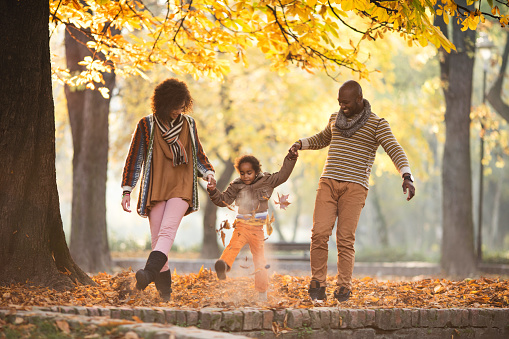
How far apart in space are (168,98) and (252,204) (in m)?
1.35

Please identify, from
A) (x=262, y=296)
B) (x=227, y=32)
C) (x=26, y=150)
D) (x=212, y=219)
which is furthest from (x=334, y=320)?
(x=212, y=219)

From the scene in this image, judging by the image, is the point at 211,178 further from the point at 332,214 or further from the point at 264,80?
the point at 264,80

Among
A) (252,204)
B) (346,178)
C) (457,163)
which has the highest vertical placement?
(457,163)

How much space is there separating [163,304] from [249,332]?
0.94 metres

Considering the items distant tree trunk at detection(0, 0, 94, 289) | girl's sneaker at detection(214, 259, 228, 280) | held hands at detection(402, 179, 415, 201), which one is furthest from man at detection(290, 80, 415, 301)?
distant tree trunk at detection(0, 0, 94, 289)

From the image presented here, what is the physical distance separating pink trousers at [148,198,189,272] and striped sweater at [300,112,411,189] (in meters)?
1.60

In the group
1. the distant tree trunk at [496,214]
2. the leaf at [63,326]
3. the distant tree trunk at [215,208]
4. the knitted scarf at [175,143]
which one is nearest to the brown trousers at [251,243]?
the knitted scarf at [175,143]

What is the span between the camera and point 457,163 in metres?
15.0

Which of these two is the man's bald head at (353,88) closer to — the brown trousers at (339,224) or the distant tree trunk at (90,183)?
the brown trousers at (339,224)

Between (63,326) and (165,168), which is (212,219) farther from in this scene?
(63,326)

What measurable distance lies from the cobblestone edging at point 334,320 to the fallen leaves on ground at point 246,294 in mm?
251

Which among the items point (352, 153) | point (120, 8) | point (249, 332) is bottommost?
point (249, 332)

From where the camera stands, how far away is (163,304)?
211 inches

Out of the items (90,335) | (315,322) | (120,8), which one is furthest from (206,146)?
(90,335)
